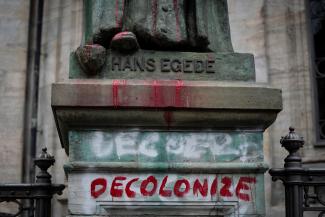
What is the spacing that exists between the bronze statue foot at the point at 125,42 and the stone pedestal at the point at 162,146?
0.27 metres

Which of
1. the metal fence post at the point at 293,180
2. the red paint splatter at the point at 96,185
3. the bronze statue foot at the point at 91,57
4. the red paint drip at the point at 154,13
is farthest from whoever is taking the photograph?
the metal fence post at the point at 293,180

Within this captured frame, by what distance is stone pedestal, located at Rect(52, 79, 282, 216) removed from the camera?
3539 millimetres

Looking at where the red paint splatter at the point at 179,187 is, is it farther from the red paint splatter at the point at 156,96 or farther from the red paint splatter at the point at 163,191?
the red paint splatter at the point at 156,96

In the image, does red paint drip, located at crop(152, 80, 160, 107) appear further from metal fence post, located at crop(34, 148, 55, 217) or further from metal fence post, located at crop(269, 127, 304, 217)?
metal fence post, located at crop(34, 148, 55, 217)

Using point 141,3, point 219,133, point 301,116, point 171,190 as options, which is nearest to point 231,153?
point 219,133

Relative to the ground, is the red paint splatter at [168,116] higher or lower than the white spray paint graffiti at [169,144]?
higher

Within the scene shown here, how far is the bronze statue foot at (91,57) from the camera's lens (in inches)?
145

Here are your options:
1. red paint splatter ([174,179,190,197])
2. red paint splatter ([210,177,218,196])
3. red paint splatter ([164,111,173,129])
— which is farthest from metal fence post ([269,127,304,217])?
red paint splatter ([164,111,173,129])

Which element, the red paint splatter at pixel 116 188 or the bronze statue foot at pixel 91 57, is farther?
the bronze statue foot at pixel 91 57

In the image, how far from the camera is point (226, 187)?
361 cm

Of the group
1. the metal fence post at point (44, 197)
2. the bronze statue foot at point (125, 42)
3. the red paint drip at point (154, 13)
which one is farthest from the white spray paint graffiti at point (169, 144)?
the metal fence post at point (44, 197)

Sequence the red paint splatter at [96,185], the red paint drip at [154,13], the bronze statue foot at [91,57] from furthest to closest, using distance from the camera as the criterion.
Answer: the red paint drip at [154,13]
the bronze statue foot at [91,57]
the red paint splatter at [96,185]

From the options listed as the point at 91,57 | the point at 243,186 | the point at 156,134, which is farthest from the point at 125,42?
the point at 243,186

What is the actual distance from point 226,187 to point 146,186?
50 centimetres
